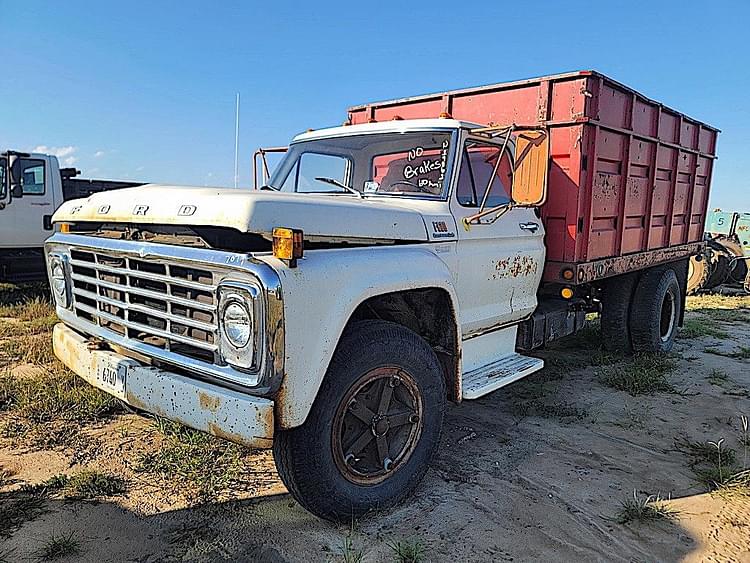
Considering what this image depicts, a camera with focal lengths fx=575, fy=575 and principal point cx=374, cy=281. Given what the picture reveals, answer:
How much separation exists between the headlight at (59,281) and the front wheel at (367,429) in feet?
5.92

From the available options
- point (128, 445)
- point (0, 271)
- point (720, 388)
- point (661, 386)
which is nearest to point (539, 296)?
point (661, 386)

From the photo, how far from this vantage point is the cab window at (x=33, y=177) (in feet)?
29.5

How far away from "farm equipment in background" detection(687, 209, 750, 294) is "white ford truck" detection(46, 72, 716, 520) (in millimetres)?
10038

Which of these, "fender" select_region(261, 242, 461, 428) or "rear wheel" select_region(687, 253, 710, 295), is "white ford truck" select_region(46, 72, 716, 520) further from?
"rear wheel" select_region(687, 253, 710, 295)

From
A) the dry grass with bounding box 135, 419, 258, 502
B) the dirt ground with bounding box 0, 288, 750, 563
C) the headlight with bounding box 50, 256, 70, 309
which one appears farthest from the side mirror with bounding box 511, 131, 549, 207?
the headlight with bounding box 50, 256, 70, 309

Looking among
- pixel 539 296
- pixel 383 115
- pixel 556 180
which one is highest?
pixel 383 115

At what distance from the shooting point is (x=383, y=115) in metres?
5.70

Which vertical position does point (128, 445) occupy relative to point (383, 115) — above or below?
below

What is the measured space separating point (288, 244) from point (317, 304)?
0.29 meters

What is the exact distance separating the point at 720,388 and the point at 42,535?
5563 millimetres

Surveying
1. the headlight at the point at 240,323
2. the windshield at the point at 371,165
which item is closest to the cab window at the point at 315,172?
the windshield at the point at 371,165

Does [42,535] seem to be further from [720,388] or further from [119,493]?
[720,388]

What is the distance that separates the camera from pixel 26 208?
9.00m

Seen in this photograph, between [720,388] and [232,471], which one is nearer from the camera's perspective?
[232,471]
